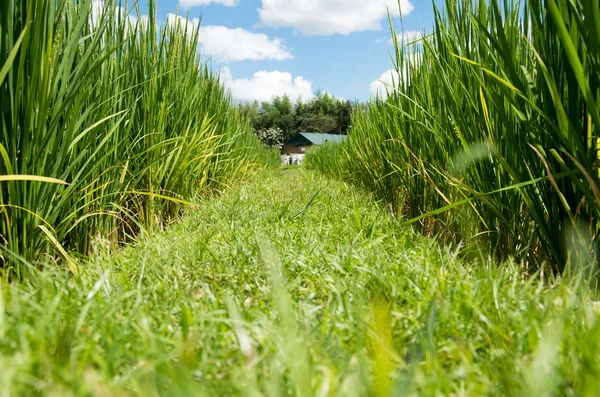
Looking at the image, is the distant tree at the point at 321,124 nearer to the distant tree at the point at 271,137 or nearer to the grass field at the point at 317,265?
the distant tree at the point at 271,137

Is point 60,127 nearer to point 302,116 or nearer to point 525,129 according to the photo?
point 525,129

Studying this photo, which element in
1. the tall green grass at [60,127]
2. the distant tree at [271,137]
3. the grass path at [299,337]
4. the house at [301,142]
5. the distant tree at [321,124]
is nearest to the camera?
the grass path at [299,337]

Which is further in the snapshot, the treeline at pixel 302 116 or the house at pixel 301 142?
the treeline at pixel 302 116

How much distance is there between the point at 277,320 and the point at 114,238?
1.26 meters

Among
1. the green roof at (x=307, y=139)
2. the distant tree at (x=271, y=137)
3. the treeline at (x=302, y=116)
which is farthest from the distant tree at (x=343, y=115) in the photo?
the distant tree at (x=271, y=137)

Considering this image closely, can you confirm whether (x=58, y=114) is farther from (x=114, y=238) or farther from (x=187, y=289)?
(x=114, y=238)

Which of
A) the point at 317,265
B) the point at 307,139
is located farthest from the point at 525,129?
the point at 307,139

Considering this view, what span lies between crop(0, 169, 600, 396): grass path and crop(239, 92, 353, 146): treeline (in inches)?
1737

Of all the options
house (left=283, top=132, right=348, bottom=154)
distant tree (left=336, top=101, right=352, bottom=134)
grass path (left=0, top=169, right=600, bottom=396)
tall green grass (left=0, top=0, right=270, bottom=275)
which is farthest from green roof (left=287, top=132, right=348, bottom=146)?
grass path (left=0, top=169, right=600, bottom=396)

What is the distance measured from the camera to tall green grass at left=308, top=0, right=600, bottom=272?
92cm

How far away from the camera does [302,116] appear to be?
164 feet

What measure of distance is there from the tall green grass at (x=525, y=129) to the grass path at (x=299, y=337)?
25 cm

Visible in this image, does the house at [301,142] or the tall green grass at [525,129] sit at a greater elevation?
the house at [301,142]

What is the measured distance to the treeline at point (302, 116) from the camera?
4734 centimetres
